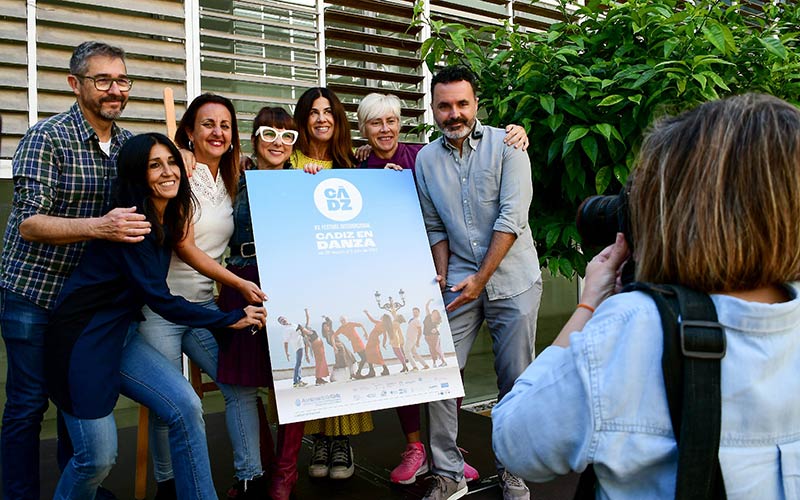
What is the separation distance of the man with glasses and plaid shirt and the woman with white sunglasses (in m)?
0.56

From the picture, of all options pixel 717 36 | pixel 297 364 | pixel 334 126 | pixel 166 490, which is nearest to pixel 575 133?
pixel 717 36

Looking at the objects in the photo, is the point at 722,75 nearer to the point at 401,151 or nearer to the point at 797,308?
the point at 401,151

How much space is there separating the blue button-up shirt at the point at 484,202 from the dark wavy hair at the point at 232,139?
2.78ft

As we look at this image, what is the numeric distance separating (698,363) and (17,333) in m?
2.41

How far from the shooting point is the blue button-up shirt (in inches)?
110

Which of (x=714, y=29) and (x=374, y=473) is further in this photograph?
(x=374, y=473)

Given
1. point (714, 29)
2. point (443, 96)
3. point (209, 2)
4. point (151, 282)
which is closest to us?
point (151, 282)

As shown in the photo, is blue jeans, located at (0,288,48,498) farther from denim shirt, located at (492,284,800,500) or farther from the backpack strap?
the backpack strap

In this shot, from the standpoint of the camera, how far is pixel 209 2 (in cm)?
435

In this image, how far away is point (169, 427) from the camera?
7.62 feet

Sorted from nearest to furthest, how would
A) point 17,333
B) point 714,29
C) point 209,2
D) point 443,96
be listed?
point 17,333
point 714,29
point 443,96
point 209,2

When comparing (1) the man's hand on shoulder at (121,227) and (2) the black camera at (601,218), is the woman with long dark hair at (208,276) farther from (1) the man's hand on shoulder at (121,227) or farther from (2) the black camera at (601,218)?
(2) the black camera at (601,218)

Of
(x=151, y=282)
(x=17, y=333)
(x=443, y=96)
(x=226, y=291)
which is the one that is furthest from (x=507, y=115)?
(x=17, y=333)

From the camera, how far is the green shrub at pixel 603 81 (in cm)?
268
